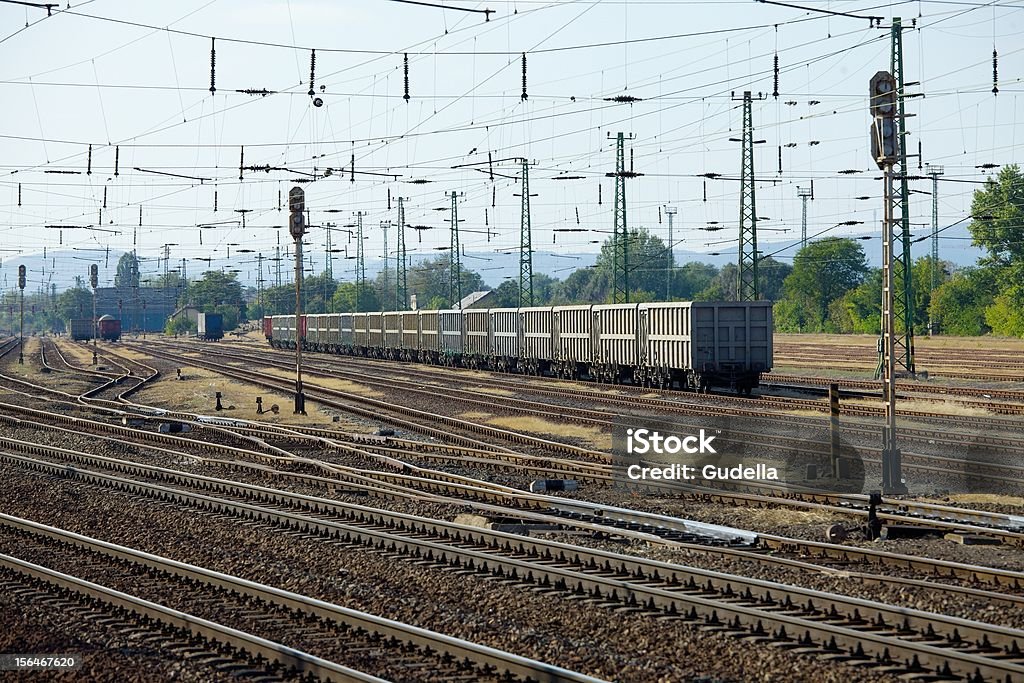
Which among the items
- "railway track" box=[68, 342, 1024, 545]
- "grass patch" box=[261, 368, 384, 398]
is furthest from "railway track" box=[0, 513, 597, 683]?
"grass patch" box=[261, 368, 384, 398]

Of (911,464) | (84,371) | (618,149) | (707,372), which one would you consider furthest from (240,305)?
(911,464)

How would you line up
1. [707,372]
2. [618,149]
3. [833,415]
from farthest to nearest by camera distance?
1. [618,149]
2. [707,372]
3. [833,415]

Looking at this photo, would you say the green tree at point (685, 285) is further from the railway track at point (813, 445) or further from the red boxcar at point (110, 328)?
the railway track at point (813, 445)

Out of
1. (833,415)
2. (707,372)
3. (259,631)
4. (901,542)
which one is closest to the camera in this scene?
(259,631)

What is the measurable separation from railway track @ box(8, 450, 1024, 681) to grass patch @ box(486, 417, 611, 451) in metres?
9.89

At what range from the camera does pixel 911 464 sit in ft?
68.5

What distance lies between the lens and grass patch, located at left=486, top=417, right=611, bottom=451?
25472mm

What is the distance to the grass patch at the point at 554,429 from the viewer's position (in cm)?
2547

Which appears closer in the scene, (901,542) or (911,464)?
(901,542)

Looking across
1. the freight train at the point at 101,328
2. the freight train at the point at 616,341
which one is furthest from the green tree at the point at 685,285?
the freight train at the point at 616,341

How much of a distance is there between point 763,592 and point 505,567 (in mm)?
3006

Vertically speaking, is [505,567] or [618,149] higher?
[618,149]

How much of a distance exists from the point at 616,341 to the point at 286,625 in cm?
3074

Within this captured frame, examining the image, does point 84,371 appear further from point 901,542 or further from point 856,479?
point 901,542
